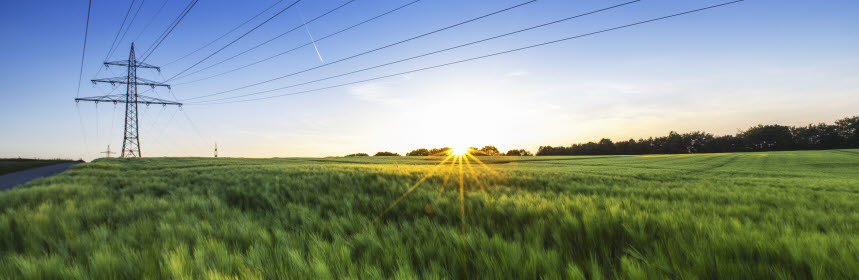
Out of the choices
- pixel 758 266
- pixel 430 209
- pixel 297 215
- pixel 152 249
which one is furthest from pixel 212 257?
pixel 758 266

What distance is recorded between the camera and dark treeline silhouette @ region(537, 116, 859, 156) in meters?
72.9

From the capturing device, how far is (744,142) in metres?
79.5

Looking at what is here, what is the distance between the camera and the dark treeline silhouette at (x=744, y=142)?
7288 centimetres

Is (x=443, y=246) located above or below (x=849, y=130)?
below

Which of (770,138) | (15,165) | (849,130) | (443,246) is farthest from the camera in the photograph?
(770,138)

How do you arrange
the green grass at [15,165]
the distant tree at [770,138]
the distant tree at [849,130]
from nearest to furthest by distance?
the green grass at [15,165] → the distant tree at [849,130] → the distant tree at [770,138]

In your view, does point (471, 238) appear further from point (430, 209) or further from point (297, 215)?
point (297, 215)

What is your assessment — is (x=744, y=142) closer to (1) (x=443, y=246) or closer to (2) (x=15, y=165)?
(1) (x=443, y=246)

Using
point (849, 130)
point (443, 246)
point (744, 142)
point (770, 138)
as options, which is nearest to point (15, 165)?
point (443, 246)

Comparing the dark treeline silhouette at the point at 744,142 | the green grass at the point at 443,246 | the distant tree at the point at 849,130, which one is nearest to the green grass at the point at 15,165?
the green grass at the point at 443,246

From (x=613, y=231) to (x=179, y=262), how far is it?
2.51 meters

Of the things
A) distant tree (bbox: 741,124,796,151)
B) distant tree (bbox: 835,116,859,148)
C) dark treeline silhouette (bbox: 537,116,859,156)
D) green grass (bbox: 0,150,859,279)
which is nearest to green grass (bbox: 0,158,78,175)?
green grass (bbox: 0,150,859,279)

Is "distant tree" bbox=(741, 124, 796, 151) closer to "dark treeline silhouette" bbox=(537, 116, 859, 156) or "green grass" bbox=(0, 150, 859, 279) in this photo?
"dark treeline silhouette" bbox=(537, 116, 859, 156)

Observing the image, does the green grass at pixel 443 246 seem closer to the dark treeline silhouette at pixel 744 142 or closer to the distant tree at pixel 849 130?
the dark treeline silhouette at pixel 744 142
